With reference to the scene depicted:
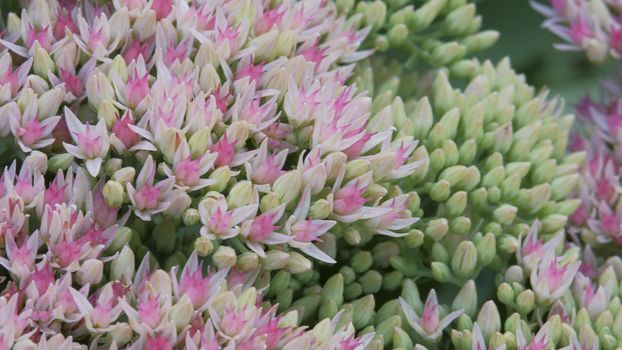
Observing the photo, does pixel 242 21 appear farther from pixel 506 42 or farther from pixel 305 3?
pixel 506 42

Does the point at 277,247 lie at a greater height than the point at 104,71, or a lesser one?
lesser

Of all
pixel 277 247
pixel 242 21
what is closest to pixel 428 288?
pixel 277 247

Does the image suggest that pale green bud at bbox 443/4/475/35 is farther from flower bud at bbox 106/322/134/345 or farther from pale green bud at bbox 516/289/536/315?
flower bud at bbox 106/322/134/345

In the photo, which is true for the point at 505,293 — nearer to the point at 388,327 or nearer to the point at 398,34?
the point at 388,327

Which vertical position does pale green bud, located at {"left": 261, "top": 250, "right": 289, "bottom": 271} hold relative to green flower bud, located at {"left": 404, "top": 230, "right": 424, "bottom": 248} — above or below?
above

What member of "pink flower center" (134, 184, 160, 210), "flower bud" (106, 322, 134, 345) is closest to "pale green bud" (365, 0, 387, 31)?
"pink flower center" (134, 184, 160, 210)

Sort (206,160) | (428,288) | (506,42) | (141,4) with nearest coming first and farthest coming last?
(206,160) < (141,4) < (428,288) < (506,42)
